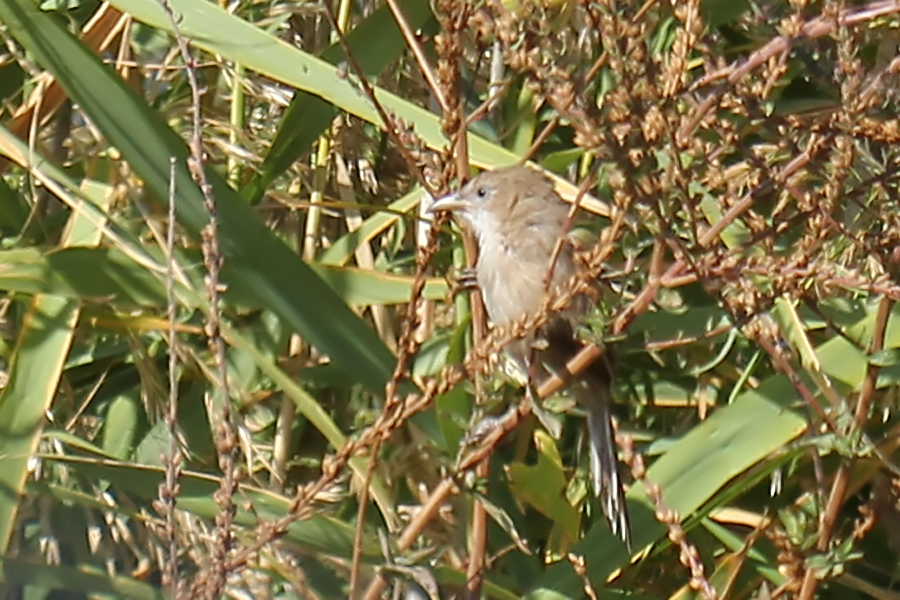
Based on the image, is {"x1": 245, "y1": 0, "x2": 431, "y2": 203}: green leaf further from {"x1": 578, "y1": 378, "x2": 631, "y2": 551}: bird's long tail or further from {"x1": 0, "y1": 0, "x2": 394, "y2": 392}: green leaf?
{"x1": 578, "y1": 378, "x2": 631, "y2": 551}: bird's long tail

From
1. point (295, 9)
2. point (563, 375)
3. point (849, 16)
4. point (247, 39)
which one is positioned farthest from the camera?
point (295, 9)

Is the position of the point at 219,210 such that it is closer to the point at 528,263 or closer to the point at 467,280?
the point at 467,280

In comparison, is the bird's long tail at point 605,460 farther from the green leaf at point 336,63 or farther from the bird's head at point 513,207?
the green leaf at point 336,63

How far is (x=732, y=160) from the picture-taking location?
2.77 m

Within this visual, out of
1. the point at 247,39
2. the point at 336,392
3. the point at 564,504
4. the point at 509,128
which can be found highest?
the point at 247,39

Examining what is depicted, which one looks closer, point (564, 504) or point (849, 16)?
point (849, 16)

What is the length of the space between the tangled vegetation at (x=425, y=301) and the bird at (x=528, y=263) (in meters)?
0.07

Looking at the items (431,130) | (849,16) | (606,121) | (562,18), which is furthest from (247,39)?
(849,16)

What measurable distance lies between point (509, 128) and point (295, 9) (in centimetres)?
44

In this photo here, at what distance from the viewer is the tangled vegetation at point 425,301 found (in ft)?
5.28

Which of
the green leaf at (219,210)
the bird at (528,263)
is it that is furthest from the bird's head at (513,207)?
the green leaf at (219,210)

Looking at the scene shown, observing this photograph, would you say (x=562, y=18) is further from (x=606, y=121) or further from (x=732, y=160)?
(x=606, y=121)

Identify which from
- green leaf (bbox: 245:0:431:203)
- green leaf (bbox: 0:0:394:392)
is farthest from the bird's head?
green leaf (bbox: 0:0:394:392)

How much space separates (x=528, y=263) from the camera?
276 cm
